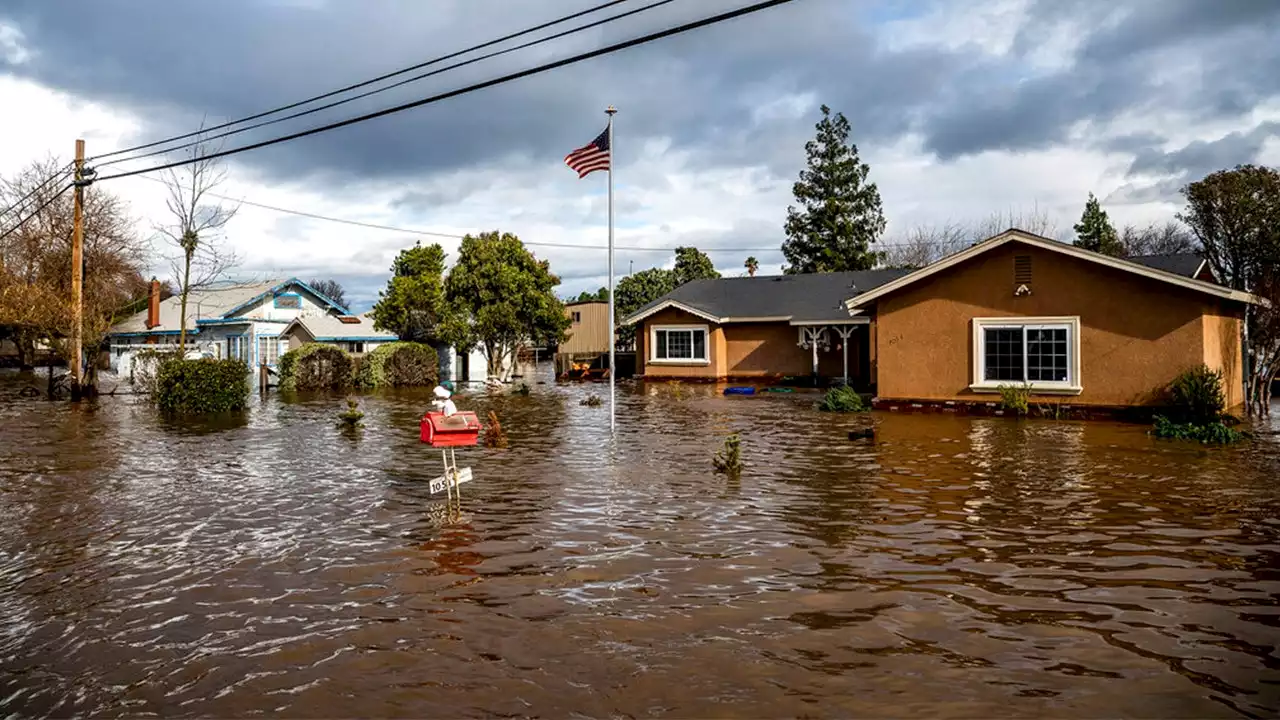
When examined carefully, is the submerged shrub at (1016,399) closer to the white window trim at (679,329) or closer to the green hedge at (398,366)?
the white window trim at (679,329)

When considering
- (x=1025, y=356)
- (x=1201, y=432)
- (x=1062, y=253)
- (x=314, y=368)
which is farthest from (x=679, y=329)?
(x=1201, y=432)

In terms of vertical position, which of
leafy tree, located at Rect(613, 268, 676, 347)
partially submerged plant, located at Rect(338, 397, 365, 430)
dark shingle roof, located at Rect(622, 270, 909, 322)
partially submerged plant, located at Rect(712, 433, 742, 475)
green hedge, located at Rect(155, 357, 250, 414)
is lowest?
partially submerged plant, located at Rect(712, 433, 742, 475)

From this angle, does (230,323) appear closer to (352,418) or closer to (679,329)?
(679,329)

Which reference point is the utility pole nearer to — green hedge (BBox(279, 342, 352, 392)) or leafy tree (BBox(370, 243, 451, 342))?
green hedge (BBox(279, 342, 352, 392))

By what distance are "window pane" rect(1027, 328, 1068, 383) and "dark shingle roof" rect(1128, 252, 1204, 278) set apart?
300cm

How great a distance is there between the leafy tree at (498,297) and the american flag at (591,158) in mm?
18755

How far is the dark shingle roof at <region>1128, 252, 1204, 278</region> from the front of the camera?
67.4 feet

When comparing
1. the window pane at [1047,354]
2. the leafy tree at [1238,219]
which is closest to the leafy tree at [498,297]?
the window pane at [1047,354]

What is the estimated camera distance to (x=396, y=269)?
5222 centimetres

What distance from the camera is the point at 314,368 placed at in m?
34.0

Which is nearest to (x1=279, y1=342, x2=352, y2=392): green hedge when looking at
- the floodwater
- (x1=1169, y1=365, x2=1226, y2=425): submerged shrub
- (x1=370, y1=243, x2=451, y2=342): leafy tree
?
(x1=370, y1=243, x2=451, y2=342): leafy tree

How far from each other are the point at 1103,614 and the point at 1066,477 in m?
6.38

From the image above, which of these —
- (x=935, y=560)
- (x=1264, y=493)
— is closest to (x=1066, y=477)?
(x=1264, y=493)

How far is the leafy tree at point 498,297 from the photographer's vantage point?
36219 mm
